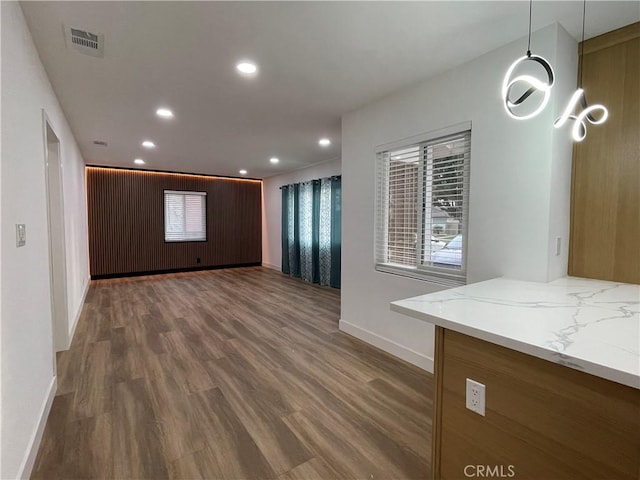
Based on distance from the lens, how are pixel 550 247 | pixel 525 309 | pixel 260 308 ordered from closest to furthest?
pixel 525 309 < pixel 550 247 < pixel 260 308

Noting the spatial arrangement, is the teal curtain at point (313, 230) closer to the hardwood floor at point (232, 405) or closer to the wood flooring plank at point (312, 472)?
the hardwood floor at point (232, 405)

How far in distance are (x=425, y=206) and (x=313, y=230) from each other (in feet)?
13.1

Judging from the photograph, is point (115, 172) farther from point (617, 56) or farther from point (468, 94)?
point (617, 56)

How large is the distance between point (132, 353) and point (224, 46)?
2921 millimetres

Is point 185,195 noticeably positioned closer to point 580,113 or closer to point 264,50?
point 264,50

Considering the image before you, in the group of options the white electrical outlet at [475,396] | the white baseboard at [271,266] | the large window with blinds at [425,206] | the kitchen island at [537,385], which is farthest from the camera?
the white baseboard at [271,266]

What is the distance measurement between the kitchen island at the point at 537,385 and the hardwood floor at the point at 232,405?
65 centimetres

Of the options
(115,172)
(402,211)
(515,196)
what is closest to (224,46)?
(402,211)

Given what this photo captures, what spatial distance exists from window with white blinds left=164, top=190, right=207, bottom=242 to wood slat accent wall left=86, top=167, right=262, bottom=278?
12 centimetres

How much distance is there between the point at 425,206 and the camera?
108 inches

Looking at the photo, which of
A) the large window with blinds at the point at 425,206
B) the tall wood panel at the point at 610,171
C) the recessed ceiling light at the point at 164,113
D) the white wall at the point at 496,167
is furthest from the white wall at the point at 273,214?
the tall wood panel at the point at 610,171

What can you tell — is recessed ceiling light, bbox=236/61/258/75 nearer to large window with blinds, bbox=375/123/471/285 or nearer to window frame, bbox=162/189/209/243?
large window with blinds, bbox=375/123/471/285

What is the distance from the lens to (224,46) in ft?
6.95

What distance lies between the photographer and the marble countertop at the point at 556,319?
2.96 ft
